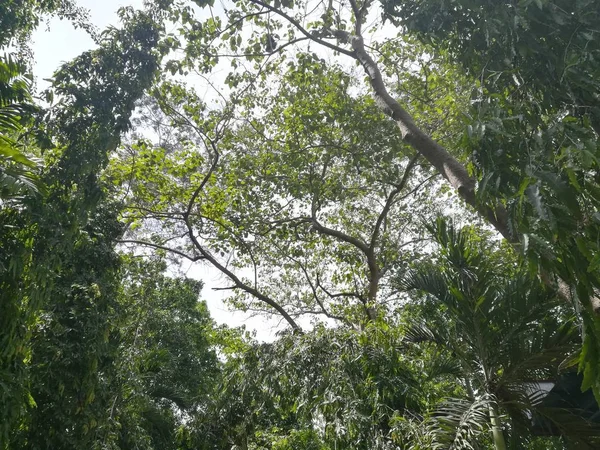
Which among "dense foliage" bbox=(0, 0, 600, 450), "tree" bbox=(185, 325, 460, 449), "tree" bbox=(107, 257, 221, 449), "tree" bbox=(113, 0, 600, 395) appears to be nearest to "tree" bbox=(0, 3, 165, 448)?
"dense foliage" bbox=(0, 0, 600, 450)

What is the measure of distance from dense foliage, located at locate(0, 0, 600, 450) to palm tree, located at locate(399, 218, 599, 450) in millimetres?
18

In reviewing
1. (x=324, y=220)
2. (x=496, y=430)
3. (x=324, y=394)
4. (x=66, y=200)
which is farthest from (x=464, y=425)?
(x=324, y=220)

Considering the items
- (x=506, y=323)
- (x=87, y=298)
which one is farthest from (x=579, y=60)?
(x=87, y=298)

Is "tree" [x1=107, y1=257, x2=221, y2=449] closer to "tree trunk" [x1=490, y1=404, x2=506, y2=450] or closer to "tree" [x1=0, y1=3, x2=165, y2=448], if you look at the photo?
"tree" [x1=0, y1=3, x2=165, y2=448]

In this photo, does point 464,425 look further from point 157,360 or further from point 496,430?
point 157,360

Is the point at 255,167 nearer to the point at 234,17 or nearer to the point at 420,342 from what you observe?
the point at 234,17

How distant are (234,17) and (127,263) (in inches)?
172

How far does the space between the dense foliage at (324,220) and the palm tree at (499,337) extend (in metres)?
0.02

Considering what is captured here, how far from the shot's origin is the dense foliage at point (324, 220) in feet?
7.57

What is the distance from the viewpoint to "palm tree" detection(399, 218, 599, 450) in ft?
12.5

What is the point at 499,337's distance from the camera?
4.03m

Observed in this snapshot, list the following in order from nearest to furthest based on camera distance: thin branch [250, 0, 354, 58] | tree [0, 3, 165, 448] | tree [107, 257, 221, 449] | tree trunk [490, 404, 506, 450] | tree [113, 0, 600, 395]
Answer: tree [113, 0, 600, 395], tree trunk [490, 404, 506, 450], tree [0, 3, 165, 448], thin branch [250, 0, 354, 58], tree [107, 257, 221, 449]

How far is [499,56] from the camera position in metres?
2.88

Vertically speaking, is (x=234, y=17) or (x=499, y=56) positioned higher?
(x=234, y=17)
